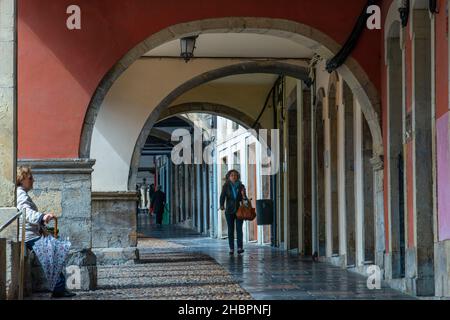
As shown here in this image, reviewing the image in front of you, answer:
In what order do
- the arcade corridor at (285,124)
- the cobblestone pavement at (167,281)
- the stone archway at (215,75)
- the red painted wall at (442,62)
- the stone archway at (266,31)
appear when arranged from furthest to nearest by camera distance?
1. the stone archway at (215,75)
2. the stone archway at (266,31)
3. the cobblestone pavement at (167,281)
4. the arcade corridor at (285,124)
5. the red painted wall at (442,62)

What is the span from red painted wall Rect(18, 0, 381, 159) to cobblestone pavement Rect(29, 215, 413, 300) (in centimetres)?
182

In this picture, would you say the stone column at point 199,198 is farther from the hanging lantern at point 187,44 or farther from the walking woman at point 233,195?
the hanging lantern at point 187,44

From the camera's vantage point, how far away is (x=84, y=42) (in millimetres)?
12547

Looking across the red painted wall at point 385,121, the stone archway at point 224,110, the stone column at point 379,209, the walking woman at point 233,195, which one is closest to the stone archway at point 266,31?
the red painted wall at point 385,121

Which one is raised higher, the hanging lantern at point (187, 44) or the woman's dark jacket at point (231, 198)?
the hanging lantern at point (187, 44)

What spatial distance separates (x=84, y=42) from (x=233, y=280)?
3.16 m

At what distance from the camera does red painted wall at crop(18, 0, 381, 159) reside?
12234mm

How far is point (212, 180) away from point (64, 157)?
1997 cm

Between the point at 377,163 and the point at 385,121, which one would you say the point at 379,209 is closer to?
the point at 377,163

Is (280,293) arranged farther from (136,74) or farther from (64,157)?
(136,74)

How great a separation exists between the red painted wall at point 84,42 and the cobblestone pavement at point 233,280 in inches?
71.7

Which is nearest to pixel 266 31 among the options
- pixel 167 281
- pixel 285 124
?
pixel 167 281

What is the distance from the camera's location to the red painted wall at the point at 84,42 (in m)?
12.2
